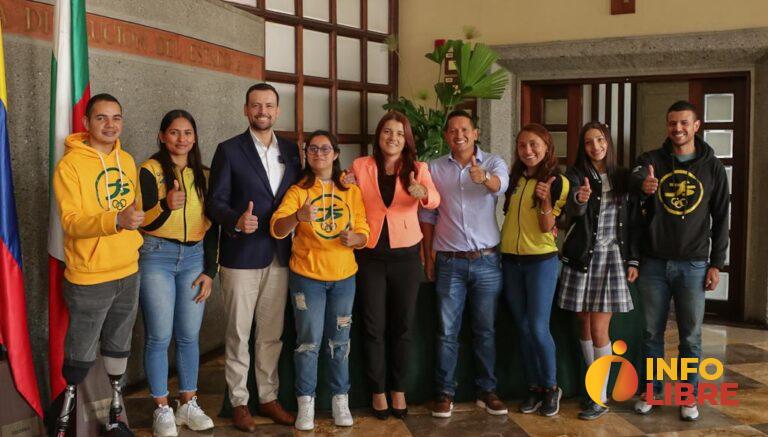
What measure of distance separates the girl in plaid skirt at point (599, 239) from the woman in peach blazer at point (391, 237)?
68cm

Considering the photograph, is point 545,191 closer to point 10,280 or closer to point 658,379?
point 658,379

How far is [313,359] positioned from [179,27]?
209cm

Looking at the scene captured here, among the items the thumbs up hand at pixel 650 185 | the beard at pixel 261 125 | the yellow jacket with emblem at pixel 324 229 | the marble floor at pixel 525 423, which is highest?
the beard at pixel 261 125

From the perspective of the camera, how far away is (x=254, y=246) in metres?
3.22

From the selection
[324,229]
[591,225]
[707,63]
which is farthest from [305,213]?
[707,63]

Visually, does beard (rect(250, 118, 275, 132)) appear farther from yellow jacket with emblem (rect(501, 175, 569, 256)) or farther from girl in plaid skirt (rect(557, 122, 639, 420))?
girl in plaid skirt (rect(557, 122, 639, 420))

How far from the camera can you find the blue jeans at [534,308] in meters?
3.35

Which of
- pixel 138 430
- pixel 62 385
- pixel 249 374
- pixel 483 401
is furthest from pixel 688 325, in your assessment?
pixel 62 385

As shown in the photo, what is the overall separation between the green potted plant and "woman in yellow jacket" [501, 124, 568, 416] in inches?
76.9

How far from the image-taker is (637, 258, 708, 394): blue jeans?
3346mm

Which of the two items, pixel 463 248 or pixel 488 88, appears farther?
pixel 488 88

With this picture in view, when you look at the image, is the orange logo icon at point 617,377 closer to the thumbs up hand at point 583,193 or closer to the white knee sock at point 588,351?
the white knee sock at point 588,351

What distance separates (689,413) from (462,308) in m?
1.14

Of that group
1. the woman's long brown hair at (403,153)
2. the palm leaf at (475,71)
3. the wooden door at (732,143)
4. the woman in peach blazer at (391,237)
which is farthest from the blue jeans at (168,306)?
the wooden door at (732,143)
